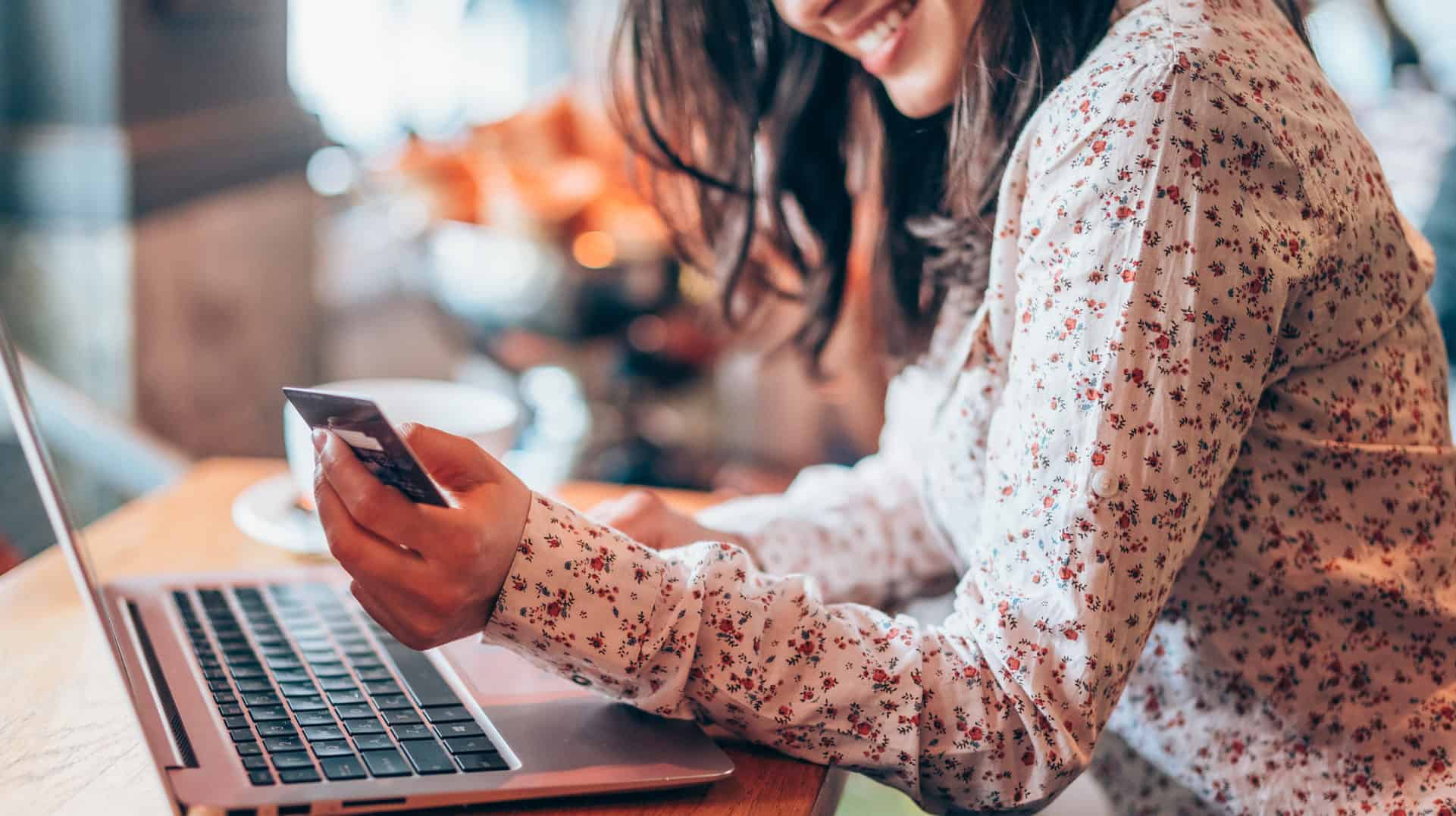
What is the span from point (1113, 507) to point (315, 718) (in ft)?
1.26

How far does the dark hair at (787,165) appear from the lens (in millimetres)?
865

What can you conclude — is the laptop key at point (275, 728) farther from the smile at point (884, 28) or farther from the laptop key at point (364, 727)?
the smile at point (884, 28)

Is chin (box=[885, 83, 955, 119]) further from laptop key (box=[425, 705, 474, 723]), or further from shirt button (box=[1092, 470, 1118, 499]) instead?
laptop key (box=[425, 705, 474, 723])

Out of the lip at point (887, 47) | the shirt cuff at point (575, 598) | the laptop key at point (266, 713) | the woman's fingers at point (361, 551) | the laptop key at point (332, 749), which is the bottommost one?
the laptop key at point (266, 713)

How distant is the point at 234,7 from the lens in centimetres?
193

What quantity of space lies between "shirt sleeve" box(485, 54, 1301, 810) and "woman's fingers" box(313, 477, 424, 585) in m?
0.05

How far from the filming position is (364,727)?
1.87 ft

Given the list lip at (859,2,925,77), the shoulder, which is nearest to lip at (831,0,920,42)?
lip at (859,2,925,77)


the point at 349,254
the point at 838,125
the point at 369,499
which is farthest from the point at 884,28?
the point at 349,254

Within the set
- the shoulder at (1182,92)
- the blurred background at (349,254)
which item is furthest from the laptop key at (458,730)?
the shoulder at (1182,92)

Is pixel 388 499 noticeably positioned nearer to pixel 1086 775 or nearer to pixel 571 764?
pixel 571 764

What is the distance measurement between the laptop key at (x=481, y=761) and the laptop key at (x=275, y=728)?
8cm

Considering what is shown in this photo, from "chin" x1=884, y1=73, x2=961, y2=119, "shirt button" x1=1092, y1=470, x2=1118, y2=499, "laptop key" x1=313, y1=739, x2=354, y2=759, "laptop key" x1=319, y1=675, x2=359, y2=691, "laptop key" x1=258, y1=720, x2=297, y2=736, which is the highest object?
"chin" x1=884, y1=73, x2=961, y2=119

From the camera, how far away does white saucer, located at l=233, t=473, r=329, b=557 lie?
90cm
